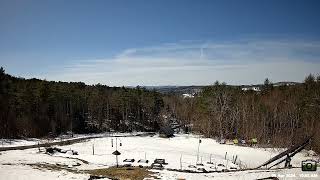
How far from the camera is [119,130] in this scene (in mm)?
101188

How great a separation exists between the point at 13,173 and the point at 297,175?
2419 cm

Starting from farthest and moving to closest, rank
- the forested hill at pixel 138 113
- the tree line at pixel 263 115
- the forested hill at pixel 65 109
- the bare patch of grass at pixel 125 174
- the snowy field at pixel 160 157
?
the forested hill at pixel 65 109 < the forested hill at pixel 138 113 < the tree line at pixel 263 115 < the bare patch of grass at pixel 125 174 < the snowy field at pixel 160 157

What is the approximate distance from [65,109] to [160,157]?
53893 mm

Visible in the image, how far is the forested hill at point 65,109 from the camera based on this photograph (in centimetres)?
7325

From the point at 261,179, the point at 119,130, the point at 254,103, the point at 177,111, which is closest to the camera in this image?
the point at 261,179

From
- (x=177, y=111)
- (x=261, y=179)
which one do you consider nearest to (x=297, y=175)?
(x=261, y=179)

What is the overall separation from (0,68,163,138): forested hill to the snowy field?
1425 centimetres

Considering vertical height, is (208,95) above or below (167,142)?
above

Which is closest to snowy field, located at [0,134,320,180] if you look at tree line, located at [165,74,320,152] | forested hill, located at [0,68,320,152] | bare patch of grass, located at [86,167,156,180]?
bare patch of grass, located at [86,167,156,180]

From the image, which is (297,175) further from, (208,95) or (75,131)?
(75,131)

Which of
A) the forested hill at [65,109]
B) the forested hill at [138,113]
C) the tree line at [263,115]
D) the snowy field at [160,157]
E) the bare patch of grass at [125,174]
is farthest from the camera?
the forested hill at [65,109]

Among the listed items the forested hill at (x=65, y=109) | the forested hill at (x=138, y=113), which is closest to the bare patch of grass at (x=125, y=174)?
the forested hill at (x=138, y=113)

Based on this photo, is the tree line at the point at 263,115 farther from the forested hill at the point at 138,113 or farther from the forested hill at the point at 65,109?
the forested hill at the point at 65,109

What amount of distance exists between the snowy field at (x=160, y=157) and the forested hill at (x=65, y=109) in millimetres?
14251
